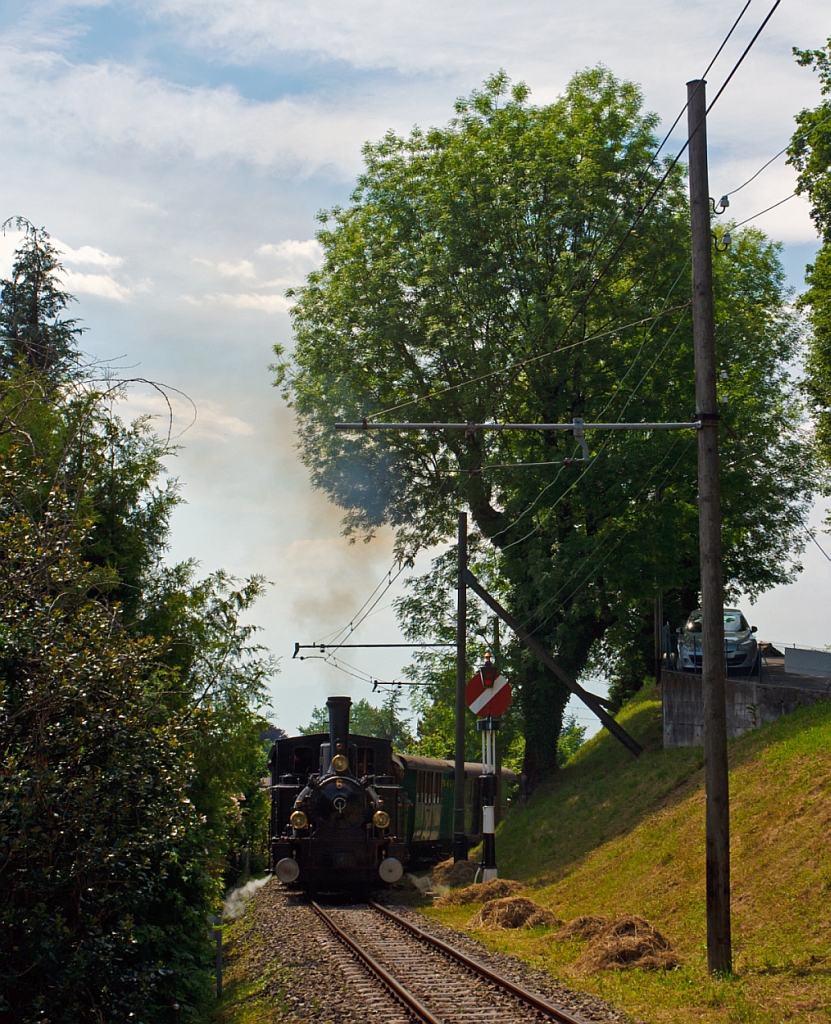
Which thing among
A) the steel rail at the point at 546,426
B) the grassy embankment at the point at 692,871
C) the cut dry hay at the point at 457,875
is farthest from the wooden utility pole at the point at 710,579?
the cut dry hay at the point at 457,875

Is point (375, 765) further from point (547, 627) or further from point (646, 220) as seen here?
point (646, 220)

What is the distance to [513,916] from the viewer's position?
50.9ft

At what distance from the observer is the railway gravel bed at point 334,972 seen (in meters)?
10.2

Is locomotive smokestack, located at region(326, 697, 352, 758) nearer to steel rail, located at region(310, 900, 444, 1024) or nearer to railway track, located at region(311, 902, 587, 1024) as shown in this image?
steel rail, located at region(310, 900, 444, 1024)

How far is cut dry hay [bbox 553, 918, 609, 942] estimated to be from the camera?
13.5 meters

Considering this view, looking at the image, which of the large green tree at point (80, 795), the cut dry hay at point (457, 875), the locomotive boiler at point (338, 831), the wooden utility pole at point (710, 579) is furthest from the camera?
the cut dry hay at point (457, 875)

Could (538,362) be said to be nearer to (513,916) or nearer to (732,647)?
(732,647)

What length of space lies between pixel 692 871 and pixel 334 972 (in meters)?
5.99

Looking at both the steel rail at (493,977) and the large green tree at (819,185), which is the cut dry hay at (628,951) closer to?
the steel rail at (493,977)

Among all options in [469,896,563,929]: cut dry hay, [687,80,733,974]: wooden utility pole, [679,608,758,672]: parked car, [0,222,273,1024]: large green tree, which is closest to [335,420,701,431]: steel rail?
[687,80,733,974]: wooden utility pole

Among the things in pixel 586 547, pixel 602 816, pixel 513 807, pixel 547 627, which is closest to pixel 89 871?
pixel 602 816

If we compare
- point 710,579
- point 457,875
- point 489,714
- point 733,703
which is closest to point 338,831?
point 489,714

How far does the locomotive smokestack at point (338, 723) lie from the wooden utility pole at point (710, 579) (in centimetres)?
886

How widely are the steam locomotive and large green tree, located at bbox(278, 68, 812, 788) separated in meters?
7.20
